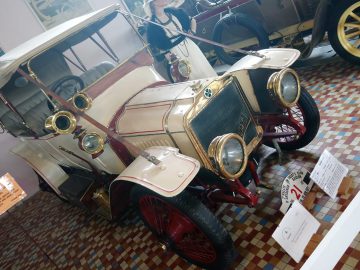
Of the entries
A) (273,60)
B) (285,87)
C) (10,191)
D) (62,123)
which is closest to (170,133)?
(62,123)

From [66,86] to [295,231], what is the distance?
215 cm

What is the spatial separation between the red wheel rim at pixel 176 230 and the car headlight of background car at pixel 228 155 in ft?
1.28

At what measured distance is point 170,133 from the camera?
2.01 m

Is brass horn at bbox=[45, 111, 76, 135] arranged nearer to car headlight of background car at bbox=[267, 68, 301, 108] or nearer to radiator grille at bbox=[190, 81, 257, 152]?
radiator grille at bbox=[190, 81, 257, 152]

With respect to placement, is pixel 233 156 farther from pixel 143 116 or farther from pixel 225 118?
pixel 143 116

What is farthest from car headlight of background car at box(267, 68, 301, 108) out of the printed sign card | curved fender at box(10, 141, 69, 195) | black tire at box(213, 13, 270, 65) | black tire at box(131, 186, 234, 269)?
the printed sign card

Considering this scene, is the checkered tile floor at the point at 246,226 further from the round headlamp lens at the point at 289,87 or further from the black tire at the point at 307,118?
the round headlamp lens at the point at 289,87

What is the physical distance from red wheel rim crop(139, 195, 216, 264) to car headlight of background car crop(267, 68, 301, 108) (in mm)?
1011

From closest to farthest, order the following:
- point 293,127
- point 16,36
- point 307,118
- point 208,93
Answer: point 208,93, point 293,127, point 307,118, point 16,36

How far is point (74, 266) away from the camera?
9.05ft

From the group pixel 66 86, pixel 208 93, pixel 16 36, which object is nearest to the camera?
pixel 208 93

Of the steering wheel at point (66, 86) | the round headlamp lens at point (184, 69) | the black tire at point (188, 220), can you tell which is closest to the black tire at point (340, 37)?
the round headlamp lens at point (184, 69)

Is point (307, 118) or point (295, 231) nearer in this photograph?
point (295, 231)

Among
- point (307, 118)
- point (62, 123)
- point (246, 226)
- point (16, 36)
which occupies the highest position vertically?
point (16, 36)
